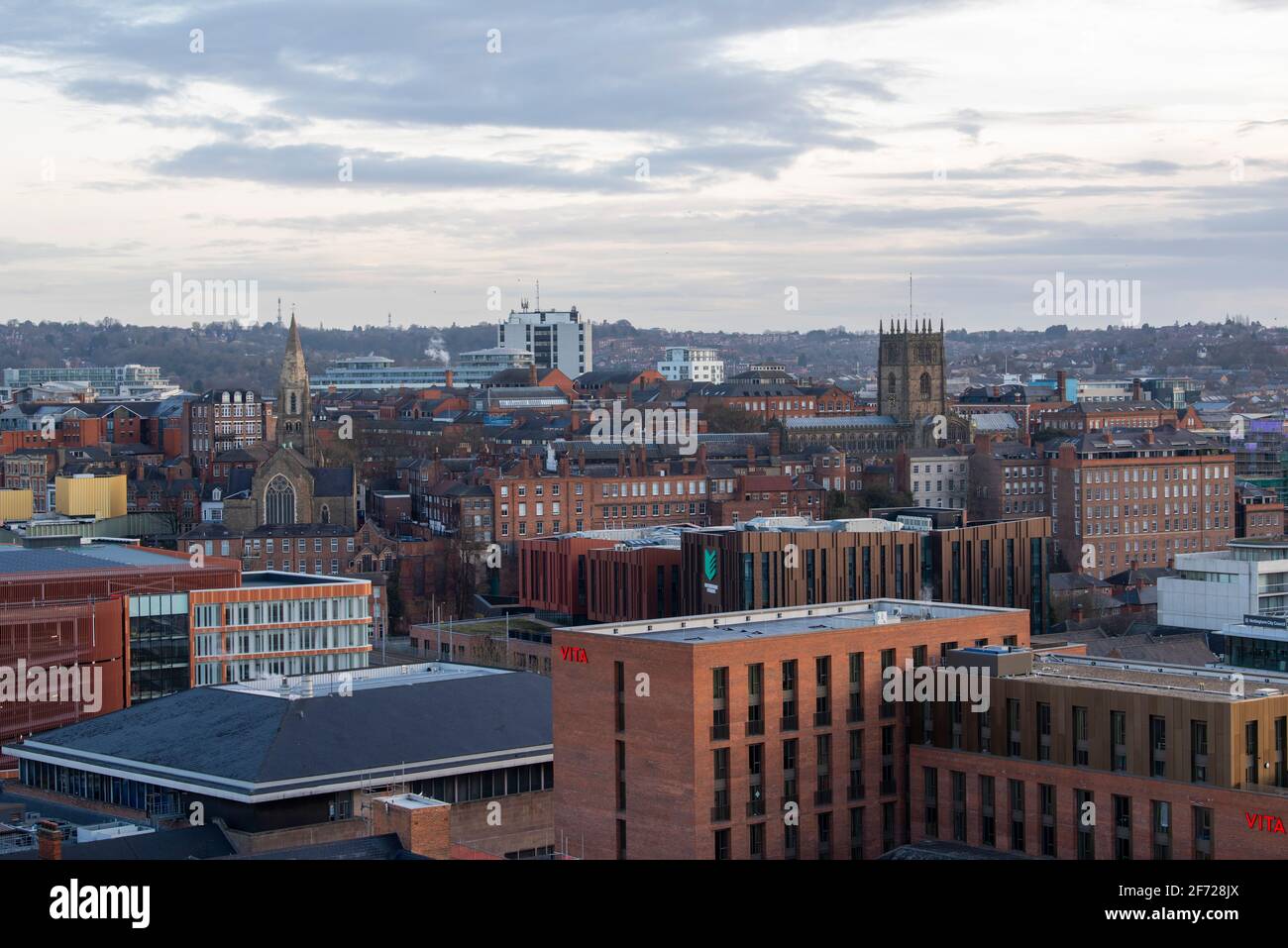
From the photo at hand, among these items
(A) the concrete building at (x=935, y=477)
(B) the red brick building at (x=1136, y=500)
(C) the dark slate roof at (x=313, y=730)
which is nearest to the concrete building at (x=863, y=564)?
(C) the dark slate roof at (x=313, y=730)

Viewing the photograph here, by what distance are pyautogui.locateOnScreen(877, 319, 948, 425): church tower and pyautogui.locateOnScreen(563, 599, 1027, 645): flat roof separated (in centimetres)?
9915

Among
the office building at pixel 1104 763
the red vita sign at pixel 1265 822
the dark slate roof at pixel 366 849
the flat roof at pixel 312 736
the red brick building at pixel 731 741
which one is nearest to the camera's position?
the dark slate roof at pixel 366 849

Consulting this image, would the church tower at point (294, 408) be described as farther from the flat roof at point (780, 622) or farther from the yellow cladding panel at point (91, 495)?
the flat roof at point (780, 622)

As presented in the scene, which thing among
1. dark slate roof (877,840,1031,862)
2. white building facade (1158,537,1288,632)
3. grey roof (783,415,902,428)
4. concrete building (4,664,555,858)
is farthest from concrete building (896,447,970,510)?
dark slate roof (877,840,1031,862)

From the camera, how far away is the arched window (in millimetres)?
100625

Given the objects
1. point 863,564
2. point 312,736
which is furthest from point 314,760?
point 863,564

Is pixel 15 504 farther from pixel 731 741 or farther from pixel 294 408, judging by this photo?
pixel 731 741

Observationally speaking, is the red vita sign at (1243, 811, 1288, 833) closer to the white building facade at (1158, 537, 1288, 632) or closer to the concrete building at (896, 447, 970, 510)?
the white building facade at (1158, 537, 1288, 632)

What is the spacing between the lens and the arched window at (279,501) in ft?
330

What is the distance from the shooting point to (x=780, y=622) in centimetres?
4366

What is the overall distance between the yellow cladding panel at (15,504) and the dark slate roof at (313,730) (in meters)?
60.8
